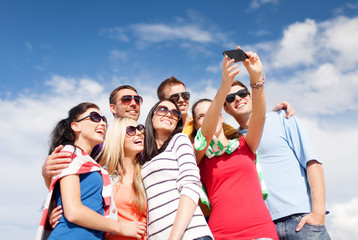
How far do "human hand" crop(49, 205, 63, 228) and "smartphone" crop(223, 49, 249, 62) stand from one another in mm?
2966

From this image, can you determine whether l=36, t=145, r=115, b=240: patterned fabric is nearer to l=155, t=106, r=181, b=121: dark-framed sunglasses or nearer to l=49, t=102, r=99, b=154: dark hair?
l=49, t=102, r=99, b=154: dark hair

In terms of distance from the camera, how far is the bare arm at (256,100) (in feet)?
14.2

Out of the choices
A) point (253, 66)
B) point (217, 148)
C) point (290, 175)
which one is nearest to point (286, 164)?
point (290, 175)

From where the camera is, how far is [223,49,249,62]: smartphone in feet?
13.7

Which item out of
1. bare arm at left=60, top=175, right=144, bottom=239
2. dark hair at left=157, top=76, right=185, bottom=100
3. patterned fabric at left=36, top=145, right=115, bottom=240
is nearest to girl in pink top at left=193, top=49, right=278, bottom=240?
bare arm at left=60, top=175, right=144, bottom=239

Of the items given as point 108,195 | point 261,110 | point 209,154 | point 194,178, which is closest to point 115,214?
point 108,195

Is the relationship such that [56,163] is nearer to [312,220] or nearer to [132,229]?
[132,229]

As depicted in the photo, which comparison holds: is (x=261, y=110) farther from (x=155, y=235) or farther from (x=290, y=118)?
(x=155, y=235)

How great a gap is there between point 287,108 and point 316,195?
1601mm

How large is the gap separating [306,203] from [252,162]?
1.09m

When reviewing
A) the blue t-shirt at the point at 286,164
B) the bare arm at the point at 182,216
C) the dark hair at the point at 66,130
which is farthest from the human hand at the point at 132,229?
the blue t-shirt at the point at 286,164

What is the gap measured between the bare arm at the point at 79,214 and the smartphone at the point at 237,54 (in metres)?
2.56

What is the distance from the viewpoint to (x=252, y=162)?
4.57 m

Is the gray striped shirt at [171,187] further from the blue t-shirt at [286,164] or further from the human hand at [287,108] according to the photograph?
the human hand at [287,108]
